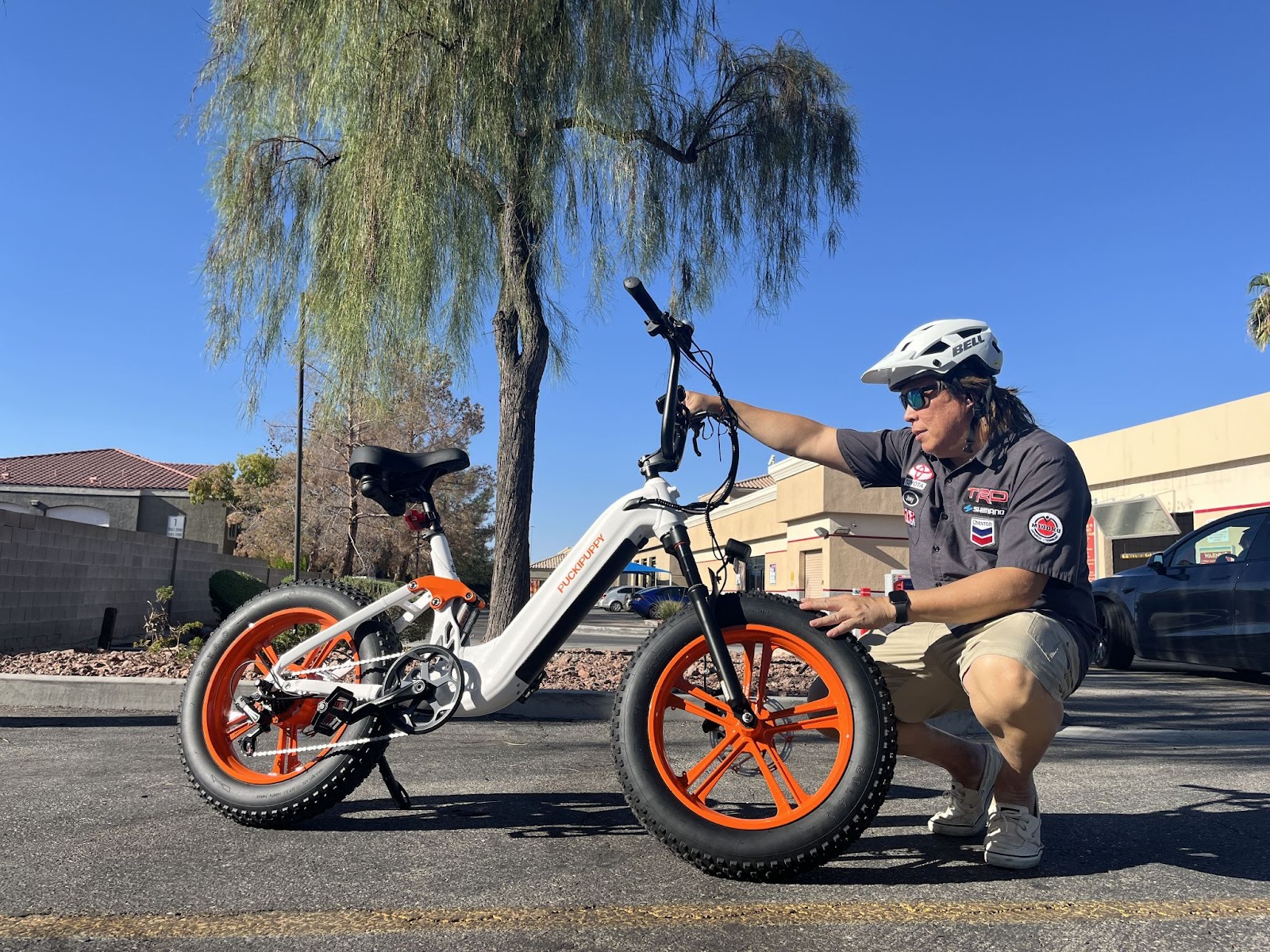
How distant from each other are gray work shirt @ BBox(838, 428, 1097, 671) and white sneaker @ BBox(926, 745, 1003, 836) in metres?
0.47

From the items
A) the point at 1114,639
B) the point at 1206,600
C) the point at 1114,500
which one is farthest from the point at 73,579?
the point at 1114,500

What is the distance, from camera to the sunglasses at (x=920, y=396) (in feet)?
9.87

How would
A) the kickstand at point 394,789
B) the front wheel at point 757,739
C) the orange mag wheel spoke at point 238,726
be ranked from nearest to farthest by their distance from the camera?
the front wheel at point 757,739, the kickstand at point 394,789, the orange mag wheel spoke at point 238,726

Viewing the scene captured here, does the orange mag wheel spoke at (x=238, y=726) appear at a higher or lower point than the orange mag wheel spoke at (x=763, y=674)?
lower

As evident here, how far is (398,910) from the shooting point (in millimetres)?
2158

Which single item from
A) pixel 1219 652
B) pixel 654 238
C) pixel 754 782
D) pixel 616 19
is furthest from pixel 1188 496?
pixel 754 782

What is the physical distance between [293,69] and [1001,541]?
27.8ft

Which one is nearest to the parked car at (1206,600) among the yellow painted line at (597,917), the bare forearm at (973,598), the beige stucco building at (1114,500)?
the beige stucco building at (1114,500)

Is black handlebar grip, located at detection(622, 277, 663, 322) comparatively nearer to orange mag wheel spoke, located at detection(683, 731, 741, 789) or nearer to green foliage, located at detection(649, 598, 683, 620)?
orange mag wheel spoke, located at detection(683, 731, 741, 789)

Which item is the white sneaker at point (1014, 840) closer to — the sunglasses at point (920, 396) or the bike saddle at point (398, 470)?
the sunglasses at point (920, 396)

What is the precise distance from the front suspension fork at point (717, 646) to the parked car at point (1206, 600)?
732 centimetres

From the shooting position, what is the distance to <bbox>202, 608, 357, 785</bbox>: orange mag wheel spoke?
3123 millimetres

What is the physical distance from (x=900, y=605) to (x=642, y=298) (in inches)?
48.3

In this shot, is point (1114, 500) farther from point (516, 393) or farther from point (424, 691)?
point (424, 691)
